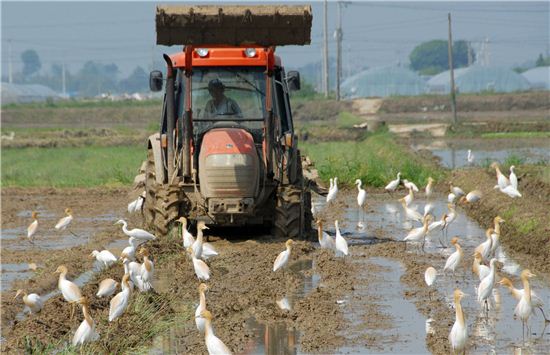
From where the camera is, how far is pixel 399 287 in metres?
11.9

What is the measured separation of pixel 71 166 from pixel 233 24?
19075mm

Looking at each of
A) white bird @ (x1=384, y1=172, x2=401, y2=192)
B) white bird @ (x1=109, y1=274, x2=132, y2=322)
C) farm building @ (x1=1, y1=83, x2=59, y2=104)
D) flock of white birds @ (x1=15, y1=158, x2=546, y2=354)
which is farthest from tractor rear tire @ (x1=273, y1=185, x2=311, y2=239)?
farm building @ (x1=1, y1=83, x2=59, y2=104)

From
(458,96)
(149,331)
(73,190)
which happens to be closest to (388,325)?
(149,331)

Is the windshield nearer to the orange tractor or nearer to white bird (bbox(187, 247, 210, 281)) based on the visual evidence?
the orange tractor

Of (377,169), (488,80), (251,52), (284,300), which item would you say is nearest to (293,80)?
(251,52)

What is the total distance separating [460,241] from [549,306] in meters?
5.25

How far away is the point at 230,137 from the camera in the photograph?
563 inches

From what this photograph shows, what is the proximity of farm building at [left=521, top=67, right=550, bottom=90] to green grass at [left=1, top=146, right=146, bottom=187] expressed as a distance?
75.8m

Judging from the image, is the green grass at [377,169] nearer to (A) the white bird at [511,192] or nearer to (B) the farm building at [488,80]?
(A) the white bird at [511,192]

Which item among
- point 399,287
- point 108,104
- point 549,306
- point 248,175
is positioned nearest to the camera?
point 549,306

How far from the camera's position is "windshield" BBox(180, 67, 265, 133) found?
48.7 ft

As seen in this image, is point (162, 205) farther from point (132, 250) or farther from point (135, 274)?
point (135, 274)

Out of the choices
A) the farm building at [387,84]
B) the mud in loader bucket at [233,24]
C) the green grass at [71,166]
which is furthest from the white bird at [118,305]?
the farm building at [387,84]

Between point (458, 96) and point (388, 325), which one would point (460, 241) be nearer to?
point (388, 325)
